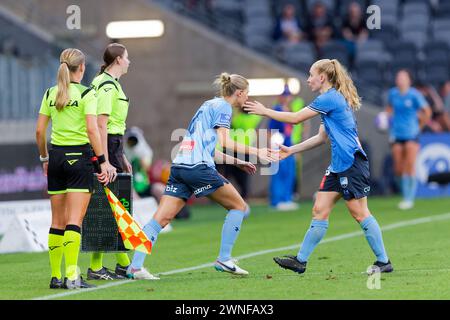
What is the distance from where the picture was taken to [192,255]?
13461 millimetres

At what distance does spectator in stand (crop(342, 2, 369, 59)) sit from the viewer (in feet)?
88.0

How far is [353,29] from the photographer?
27109 millimetres

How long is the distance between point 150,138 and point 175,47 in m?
2.07

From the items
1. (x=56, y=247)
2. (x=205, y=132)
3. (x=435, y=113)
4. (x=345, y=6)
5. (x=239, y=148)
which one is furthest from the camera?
(x=345, y=6)

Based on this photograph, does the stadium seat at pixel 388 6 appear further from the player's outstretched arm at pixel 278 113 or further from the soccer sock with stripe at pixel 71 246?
the soccer sock with stripe at pixel 71 246

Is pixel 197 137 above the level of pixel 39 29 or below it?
below

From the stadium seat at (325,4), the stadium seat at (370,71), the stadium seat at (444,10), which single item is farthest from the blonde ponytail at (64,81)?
the stadium seat at (444,10)

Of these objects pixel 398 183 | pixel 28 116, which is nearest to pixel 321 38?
pixel 398 183

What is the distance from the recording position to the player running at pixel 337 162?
1074 cm

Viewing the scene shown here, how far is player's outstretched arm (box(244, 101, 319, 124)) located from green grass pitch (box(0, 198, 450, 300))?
1414 mm

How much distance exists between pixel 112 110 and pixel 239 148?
134 centimetres

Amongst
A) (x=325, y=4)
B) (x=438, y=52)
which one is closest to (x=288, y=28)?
(x=325, y=4)

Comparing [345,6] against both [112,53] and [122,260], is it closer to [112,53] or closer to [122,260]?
[112,53]

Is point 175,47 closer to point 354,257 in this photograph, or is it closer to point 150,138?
point 150,138
